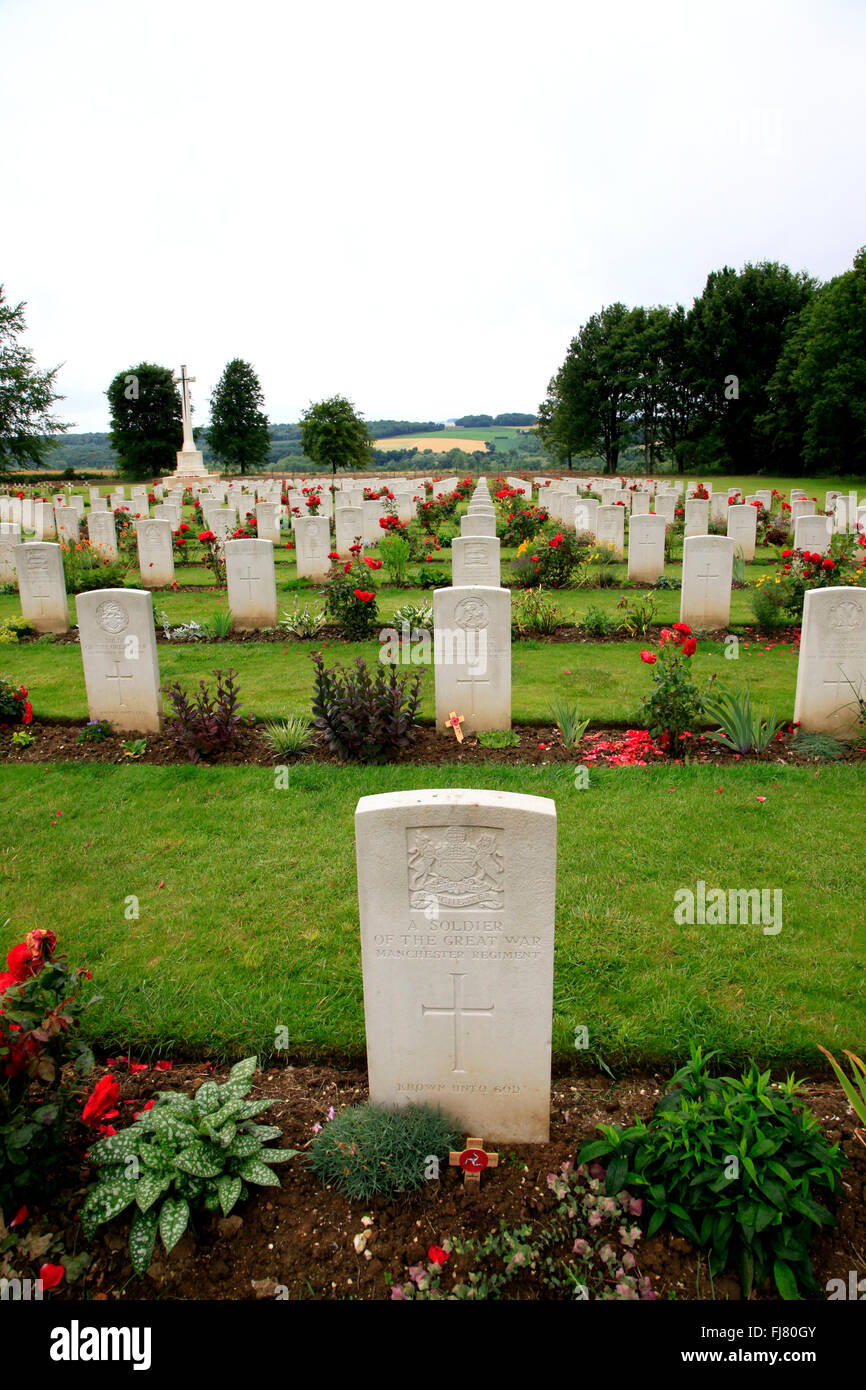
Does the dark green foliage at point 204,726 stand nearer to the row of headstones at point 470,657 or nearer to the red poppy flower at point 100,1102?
the row of headstones at point 470,657

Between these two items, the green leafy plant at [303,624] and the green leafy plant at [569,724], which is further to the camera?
the green leafy plant at [303,624]

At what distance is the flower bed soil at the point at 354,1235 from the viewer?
98.8 inches

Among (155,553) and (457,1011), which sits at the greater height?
(155,553)

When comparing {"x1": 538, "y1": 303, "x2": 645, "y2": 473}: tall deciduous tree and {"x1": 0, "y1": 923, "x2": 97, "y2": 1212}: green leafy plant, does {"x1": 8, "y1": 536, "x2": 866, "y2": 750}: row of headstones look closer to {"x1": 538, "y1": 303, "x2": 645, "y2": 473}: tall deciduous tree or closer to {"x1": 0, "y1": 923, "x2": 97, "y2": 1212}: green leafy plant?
{"x1": 0, "y1": 923, "x2": 97, "y2": 1212}: green leafy plant

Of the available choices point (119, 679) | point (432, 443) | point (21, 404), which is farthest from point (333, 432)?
point (432, 443)

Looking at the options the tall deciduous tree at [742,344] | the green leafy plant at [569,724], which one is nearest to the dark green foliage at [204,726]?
the green leafy plant at [569,724]

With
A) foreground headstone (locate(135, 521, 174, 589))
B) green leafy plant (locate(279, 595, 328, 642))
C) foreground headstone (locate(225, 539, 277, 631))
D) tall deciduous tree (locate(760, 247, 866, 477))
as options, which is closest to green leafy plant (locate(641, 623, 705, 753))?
green leafy plant (locate(279, 595, 328, 642))

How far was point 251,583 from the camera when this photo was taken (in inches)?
428

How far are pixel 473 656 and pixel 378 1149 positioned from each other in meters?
4.59

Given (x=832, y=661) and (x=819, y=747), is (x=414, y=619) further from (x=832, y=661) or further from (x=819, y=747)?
(x=819, y=747)

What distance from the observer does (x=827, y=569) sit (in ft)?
32.6

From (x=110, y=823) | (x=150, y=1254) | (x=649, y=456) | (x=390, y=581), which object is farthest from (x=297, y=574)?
(x=649, y=456)

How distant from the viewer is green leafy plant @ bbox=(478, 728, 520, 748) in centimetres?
688

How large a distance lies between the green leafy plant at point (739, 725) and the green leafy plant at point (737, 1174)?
4.02m
